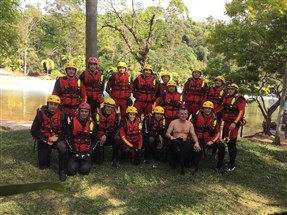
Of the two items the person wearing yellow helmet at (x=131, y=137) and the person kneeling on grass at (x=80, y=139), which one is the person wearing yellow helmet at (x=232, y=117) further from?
the person kneeling on grass at (x=80, y=139)

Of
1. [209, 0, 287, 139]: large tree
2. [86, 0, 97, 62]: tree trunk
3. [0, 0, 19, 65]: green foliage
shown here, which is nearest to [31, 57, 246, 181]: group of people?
[86, 0, 97, 62]: tree trunk

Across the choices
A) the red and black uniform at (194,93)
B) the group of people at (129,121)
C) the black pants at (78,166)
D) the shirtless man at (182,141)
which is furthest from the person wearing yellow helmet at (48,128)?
the red and black uniform at (194,93)

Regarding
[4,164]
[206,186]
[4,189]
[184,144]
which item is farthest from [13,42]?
[4,189]

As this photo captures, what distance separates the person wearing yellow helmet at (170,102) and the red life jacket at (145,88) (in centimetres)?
47

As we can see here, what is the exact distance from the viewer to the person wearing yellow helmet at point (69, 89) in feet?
20.8

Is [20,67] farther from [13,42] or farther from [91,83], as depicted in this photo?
[91,83]

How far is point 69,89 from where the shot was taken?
6.35 meters

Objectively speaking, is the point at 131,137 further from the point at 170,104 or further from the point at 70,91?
the point at 70,91

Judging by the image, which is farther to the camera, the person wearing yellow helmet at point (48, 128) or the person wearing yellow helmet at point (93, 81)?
the person wearing yellow helmet at point (93, 81)

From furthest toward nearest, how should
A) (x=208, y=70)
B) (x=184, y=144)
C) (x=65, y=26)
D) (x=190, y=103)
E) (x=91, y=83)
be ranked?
1. (x=65, y=26)
2. (x=208, y=70)
3. (x=190, y=103)
4. (x=91, y=83)
5. (x=184, y=144)

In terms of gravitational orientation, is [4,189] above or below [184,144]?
above

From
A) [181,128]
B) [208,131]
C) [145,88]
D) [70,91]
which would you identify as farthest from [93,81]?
[208,131]

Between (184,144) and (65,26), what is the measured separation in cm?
1058

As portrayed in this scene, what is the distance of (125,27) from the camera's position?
14.6 meters
